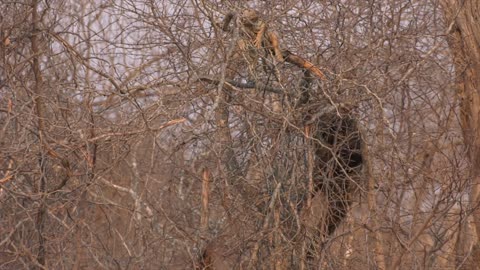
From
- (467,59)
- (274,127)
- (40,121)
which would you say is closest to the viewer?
(274,127)

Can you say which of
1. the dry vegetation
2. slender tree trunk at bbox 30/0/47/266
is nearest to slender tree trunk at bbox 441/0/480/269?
the dry vegetation

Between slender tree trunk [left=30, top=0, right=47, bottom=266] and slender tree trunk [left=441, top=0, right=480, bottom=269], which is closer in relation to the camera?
slender tree trunk [left=30, top=0, right=47, bottom=266]

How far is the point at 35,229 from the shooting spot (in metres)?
7.48

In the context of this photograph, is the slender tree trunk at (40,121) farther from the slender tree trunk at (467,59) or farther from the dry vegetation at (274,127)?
the slender tree trunk at (467,59)

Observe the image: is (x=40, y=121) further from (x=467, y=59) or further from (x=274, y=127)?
(x=467, y=59)

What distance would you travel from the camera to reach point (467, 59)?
7.95m

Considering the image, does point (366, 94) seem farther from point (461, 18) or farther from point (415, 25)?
point (461, 18)

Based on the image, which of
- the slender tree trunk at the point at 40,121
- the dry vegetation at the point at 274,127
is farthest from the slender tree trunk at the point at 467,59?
the slender tree trunk at the point at 40,121

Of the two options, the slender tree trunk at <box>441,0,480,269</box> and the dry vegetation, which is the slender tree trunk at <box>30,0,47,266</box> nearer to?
the dry vegetation

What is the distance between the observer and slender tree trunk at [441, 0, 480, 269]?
309 inches

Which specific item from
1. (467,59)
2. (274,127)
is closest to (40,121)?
(274,127)

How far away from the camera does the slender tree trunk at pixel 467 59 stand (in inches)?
309

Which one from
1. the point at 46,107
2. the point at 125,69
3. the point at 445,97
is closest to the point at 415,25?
the point at 445,97

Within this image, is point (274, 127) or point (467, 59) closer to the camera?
point (274, 127)
